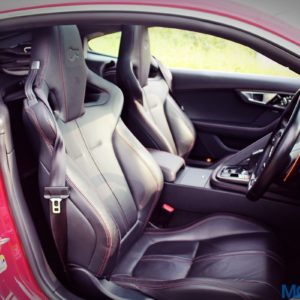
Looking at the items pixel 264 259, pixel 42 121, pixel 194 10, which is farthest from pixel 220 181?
pixel 194 10

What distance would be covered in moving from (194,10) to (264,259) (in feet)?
3.27

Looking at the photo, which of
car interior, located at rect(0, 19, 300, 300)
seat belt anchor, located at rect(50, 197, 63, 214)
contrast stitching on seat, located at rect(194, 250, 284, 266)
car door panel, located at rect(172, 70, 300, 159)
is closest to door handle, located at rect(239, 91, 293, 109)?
car door panel, located at rect(172, 70, 300, 159)

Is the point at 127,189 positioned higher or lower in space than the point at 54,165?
lower

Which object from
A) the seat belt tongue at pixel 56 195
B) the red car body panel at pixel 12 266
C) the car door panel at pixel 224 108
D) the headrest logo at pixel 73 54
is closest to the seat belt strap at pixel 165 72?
the car door panel at pixel 224 108

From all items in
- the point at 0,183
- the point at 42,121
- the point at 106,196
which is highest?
the point at 42,121

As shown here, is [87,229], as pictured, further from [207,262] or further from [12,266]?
[207,262]

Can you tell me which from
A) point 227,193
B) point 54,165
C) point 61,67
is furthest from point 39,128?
point 227,193

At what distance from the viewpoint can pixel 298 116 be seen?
54.8 inches

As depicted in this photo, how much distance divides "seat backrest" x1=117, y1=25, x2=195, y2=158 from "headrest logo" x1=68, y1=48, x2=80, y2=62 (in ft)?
2.39

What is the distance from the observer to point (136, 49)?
7.38ft

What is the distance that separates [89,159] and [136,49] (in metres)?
0.88

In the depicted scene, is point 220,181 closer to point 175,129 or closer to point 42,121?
point 175,129

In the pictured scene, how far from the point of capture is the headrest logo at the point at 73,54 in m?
1.44

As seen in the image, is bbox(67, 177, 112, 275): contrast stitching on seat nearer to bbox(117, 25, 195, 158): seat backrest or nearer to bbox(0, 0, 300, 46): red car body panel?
bbox(0, 0, 300, 46): red car body panel
